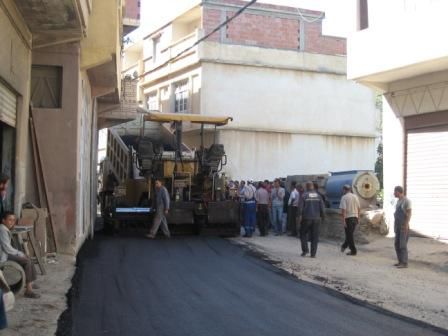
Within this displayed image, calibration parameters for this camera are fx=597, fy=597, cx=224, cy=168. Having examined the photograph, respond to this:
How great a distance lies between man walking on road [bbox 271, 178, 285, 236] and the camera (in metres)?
19.0

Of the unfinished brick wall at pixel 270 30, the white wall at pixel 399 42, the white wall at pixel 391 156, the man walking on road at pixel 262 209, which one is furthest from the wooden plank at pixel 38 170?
the unfinished brick wall at pixel 270 30

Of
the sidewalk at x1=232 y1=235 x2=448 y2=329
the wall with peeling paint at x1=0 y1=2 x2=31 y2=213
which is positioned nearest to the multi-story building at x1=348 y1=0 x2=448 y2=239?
the sidewalk at x1=232 y1=235 x2=448 y2=329

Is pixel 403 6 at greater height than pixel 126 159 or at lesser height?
greater

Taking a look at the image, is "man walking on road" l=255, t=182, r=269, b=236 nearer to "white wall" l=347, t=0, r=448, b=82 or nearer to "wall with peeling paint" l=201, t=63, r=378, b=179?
"white wall" l=347, t=0, r=448, b=82

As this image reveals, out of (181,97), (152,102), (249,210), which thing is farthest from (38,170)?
(152,102)

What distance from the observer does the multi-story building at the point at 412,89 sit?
14.4 metres

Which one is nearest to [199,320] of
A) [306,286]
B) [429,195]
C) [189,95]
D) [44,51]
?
[306,286]

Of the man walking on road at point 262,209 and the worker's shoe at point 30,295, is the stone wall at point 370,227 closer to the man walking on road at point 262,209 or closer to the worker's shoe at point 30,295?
the man walking on road at point 262,209

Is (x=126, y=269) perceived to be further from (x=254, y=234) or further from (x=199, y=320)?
(x=254, y=234)

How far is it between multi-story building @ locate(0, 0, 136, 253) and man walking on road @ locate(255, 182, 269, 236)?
6.83 m

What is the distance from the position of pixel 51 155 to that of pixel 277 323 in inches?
266

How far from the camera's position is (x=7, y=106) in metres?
10.2

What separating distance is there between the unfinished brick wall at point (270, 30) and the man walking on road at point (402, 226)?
17.3 metres

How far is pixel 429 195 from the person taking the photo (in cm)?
1559
